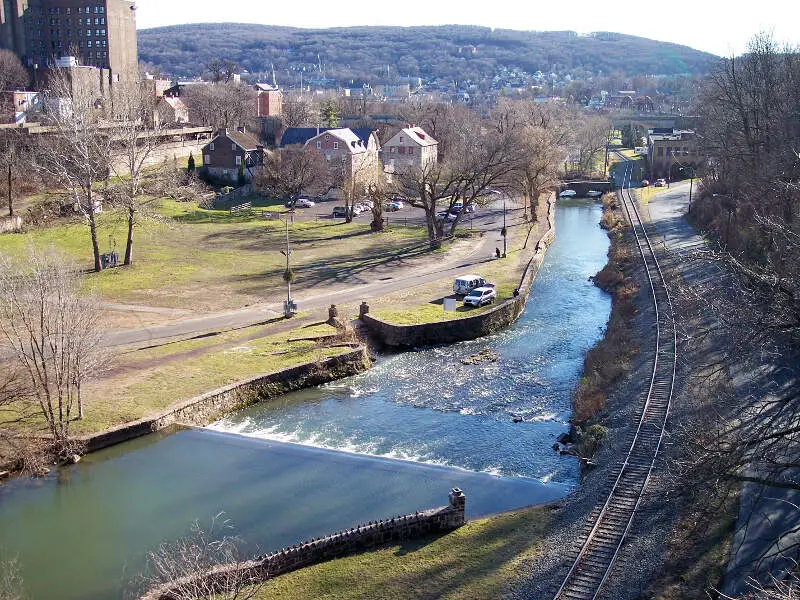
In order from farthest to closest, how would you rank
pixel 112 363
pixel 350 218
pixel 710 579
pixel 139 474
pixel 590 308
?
pixel 350 218 → pixel 590 308 → pixel 112 363 → pixel 139 474 → pixel 710 579

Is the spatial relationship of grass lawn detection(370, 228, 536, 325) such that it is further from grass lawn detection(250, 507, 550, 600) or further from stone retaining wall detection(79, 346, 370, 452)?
grass lawn detection(250, 507, 550, 600)

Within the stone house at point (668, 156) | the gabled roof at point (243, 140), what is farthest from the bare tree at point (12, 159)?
the stone house at point (668, 156)

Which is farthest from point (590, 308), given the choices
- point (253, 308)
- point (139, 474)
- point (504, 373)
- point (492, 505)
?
point (139, 474)

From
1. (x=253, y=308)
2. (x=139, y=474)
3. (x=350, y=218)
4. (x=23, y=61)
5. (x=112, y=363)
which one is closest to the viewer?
(x=139, y=474)

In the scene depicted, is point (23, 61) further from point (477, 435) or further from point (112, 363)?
point (477, 435)

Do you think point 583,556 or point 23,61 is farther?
point 23,61

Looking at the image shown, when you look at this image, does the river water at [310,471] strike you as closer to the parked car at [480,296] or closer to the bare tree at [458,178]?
the parked car at [480,296]

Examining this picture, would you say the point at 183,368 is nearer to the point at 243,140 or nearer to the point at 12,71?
the point at 243,140
